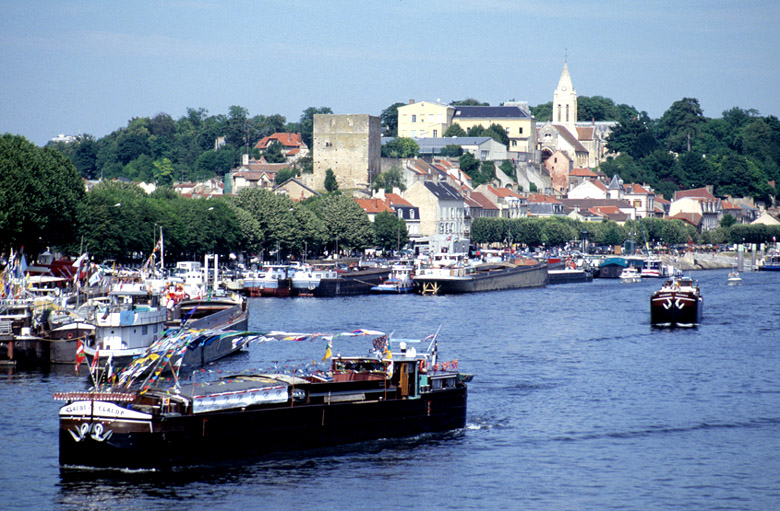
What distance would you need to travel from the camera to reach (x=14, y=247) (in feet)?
173

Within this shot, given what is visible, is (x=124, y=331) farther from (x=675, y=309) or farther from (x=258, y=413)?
(x=675, y=309)

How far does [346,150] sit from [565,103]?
68989 mm

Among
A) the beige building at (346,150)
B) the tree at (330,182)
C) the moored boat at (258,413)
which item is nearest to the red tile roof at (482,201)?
the beige building at (346,150)

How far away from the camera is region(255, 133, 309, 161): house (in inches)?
6344

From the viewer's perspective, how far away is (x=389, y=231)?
102 m

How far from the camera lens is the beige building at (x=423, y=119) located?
16800cm

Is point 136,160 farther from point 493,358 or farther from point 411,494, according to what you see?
point 411,494

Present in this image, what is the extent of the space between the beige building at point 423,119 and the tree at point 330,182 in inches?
1734

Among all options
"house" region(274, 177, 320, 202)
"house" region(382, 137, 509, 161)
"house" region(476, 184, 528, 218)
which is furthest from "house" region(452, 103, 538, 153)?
"house" region(274, 177, 320, 202)

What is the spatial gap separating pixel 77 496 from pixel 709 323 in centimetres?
4142

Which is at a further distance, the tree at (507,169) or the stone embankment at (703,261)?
the tree at (507,169)

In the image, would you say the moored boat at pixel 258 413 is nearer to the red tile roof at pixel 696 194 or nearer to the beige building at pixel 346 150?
the beige building at pixel 346 150

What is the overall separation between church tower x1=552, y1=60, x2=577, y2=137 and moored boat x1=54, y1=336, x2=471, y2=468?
530 ft

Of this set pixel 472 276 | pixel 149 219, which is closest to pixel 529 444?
pixel 149 219
